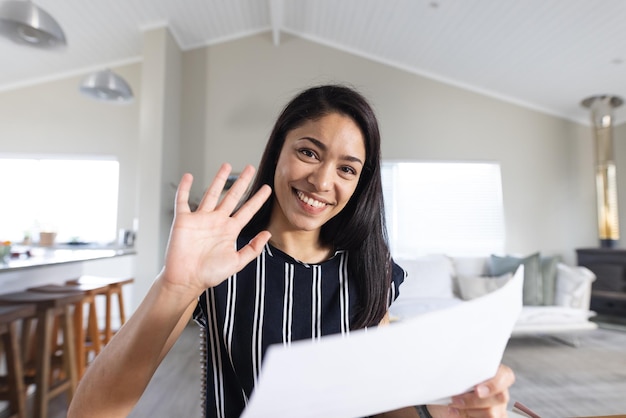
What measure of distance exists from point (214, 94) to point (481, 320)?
5.09 m

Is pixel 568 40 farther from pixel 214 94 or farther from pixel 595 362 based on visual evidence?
pixel 214 94

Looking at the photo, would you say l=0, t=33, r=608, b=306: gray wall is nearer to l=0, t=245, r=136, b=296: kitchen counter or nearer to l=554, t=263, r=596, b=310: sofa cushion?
l=0, t=245, r=136, b=296: kitchen counter

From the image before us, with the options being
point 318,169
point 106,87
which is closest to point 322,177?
point 318,169

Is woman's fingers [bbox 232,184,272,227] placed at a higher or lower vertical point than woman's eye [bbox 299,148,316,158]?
lower

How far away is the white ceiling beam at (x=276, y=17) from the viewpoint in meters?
4.17

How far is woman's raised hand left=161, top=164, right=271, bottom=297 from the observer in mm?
563

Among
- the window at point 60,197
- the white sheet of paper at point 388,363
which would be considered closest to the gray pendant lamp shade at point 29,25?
the white sheet of paper at point 388,363

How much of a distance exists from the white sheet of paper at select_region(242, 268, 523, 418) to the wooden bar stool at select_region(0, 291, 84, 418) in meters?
2.13

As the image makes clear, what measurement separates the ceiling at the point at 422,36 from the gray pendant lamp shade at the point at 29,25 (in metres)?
1.29

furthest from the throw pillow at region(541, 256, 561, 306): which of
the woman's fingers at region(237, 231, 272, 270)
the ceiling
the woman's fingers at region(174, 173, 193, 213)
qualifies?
the woman's fingers at region(174, 173, 193, 213)

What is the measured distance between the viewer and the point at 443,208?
4969 millimetres

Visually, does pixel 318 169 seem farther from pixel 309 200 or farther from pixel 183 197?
pixel 183 197

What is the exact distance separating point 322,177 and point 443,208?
4548 millimetres

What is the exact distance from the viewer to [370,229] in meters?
0.93
